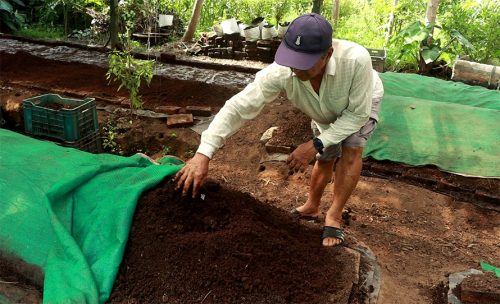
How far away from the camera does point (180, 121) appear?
5098mm

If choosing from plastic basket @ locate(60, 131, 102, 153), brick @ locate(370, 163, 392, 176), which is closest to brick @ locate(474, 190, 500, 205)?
brick @ locate(370, 163, 392, 176)

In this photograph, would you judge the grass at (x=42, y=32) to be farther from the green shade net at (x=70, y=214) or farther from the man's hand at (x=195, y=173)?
the man's hand at (x=195, y=173)

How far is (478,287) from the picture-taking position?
8.47 ft

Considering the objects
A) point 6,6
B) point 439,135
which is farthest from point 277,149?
point 6,6

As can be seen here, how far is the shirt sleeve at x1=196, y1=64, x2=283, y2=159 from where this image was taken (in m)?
2.47

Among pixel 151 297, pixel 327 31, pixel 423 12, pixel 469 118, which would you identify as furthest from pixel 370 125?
pixel 423 12

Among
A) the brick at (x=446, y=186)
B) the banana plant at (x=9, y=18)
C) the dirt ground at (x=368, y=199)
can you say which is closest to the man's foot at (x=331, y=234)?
the dirt ground at (x=368, y=199)

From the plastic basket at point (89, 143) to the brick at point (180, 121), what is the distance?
79 cm

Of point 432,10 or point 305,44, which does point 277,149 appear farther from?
point 432,10

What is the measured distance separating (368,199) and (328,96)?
5.48 ft

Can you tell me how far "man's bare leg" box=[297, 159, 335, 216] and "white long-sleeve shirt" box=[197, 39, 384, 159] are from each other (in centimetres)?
51

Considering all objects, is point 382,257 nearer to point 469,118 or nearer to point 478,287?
point 478,287

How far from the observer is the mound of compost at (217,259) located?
86.1 inches

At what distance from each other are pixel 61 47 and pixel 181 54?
2310 mm
